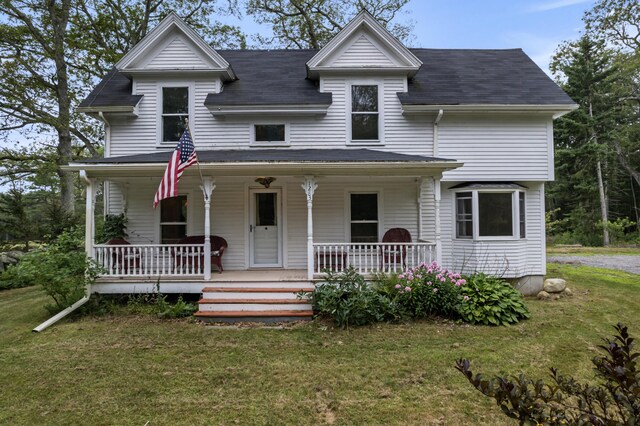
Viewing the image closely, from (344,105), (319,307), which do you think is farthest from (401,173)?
(319,307)

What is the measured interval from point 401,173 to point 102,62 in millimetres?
17206

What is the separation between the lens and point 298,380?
166 inches

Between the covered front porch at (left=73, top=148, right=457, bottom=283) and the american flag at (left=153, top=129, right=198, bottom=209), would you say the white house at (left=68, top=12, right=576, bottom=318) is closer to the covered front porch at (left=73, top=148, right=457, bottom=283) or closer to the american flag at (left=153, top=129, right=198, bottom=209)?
the covered front porch at (left=73, top=148, right=457, bottom=283)

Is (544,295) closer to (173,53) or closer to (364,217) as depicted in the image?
(364,217)

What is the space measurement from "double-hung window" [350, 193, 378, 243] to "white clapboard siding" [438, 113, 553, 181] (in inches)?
82.1

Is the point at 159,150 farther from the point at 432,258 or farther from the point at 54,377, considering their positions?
the point at 432,258

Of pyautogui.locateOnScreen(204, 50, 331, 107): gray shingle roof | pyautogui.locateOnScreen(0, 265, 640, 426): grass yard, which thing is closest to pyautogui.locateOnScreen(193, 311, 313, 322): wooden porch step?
pyautogui.locateOnScreen(0, 265, 640, 426): grass yard

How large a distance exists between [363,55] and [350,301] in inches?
269

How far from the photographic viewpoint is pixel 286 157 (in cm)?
770

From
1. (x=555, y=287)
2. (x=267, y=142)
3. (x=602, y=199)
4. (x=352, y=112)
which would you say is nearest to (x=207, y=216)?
(x=267, y=142)

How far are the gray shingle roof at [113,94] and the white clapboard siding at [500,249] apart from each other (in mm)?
9003

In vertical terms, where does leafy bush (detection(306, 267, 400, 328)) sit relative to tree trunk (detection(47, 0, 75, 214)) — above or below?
below

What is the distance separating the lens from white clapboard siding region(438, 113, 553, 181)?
28.6ft

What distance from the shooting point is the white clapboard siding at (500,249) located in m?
8.27
